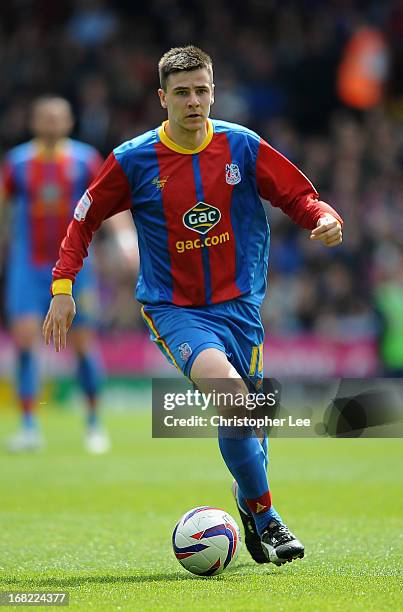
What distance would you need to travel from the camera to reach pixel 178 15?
21.6 metres

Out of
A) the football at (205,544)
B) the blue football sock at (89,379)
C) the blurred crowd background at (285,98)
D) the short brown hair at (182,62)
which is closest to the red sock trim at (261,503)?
the football at (205,544)

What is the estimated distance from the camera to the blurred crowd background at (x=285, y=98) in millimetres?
16828

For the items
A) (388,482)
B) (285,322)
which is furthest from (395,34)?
(388,482)

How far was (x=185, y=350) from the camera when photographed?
532cm

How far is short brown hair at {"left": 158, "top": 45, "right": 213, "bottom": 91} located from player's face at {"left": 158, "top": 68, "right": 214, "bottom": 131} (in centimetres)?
2

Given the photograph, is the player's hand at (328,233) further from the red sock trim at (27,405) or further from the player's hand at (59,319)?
the red sock trim at (27,405)

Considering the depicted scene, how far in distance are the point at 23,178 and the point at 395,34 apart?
1095cm

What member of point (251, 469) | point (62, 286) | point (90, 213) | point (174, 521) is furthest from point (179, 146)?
point (174, 521)

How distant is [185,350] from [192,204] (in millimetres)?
741

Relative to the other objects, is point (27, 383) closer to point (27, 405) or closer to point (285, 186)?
point (27, 405)

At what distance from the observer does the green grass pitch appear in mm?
4641

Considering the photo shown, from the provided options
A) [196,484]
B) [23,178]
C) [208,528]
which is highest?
[23,178]

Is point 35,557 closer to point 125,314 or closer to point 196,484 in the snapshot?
point 196,484

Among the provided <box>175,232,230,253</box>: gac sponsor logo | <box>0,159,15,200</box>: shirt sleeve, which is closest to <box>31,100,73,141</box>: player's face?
A: <box>0,159,15,200</box>: shirt sleeve
